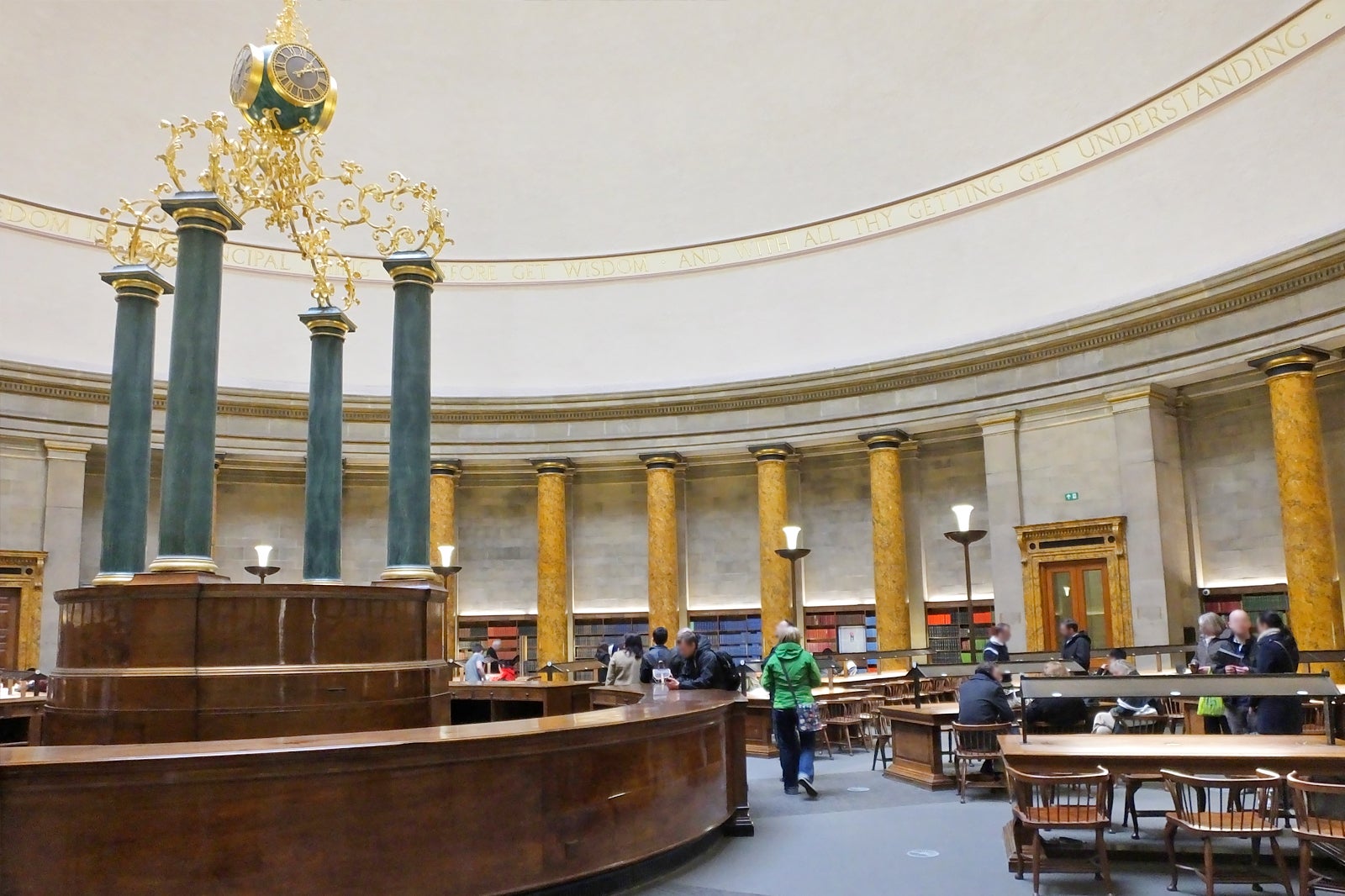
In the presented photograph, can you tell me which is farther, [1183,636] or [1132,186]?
[1132,186]

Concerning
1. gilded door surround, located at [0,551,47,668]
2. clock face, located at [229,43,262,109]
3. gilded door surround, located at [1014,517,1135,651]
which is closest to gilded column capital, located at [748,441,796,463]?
gilded door surround, located at [1014,517,1135,651]

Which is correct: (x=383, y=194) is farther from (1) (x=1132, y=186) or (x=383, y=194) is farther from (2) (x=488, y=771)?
(1) (x=1132, y=186)

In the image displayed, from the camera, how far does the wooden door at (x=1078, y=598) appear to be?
1764 cm

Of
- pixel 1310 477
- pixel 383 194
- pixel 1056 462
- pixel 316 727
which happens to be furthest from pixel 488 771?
pixel 1056 462

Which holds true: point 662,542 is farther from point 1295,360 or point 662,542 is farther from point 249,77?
point 249,77

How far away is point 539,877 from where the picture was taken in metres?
6.03

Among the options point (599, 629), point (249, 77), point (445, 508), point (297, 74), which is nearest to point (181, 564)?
point (249, 77)

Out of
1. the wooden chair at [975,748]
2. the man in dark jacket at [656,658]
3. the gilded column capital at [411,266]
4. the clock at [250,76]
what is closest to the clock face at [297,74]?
the clock at [250,76]

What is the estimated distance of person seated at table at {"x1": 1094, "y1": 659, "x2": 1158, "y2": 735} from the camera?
1017 cm

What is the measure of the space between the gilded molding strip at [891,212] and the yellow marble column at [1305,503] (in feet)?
15.5

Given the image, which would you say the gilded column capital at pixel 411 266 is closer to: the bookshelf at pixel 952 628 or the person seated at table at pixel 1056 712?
the person seated at table at pixel 1056 712

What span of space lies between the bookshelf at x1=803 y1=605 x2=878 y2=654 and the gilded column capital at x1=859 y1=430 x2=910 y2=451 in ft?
12.7

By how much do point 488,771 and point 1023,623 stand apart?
14.6 m

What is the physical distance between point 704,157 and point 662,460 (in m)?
6.56
